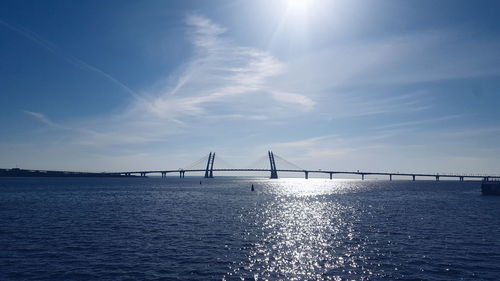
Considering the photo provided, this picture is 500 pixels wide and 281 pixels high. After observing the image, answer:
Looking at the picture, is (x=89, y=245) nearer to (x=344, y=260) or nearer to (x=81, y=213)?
(x=344, y=260)

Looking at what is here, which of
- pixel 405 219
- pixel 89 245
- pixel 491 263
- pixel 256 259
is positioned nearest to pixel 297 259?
pixel 256 259

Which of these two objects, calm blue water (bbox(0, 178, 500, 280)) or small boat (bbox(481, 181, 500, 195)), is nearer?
calm blue water (bbox(0, 178, 500, 280))

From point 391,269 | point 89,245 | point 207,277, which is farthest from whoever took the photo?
point 89,245

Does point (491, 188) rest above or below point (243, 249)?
above

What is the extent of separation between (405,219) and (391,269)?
1212 inches

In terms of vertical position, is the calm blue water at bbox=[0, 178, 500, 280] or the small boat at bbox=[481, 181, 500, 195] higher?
the small boat at bbox=[481, 181, 500, 195]

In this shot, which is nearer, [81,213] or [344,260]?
[344,260]

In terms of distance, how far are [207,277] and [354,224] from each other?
30.1 meters

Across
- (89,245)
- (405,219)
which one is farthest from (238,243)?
(405,219)

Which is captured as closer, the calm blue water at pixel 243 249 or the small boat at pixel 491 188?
the calm blue water at pixel 243 249

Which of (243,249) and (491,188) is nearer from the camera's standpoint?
(243,249)

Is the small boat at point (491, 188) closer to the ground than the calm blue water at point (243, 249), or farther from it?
farther from it

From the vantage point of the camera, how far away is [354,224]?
48.3 metres

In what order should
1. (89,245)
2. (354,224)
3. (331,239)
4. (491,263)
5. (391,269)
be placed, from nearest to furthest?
(391,269) < (491,263) < (89,245) < (331,239) < (354,224)
